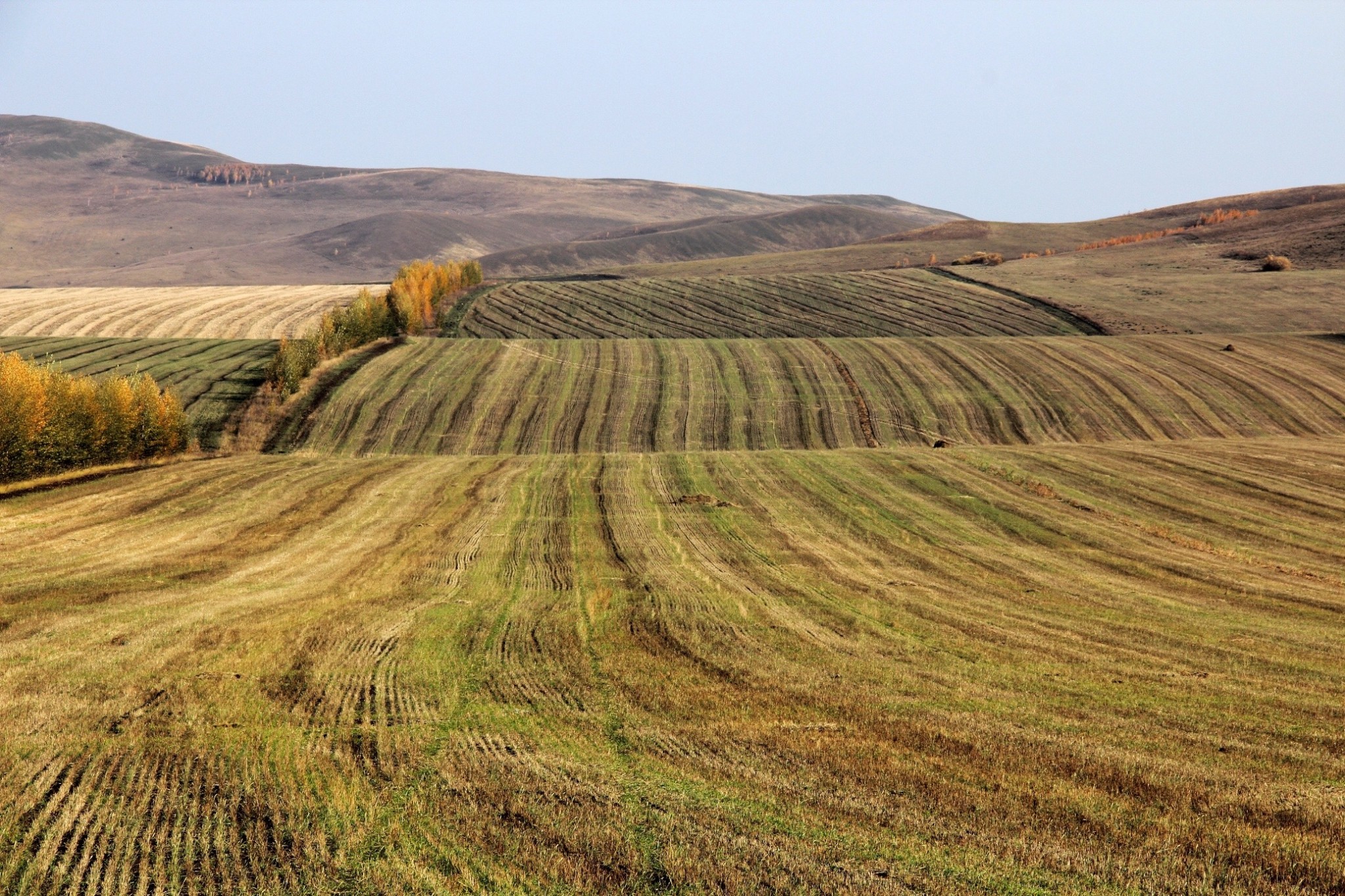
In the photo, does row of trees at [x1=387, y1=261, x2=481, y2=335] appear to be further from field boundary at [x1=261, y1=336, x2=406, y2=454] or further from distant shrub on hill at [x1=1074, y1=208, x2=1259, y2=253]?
distant shrub on hill at [x1=1074, y1=208, x2=1259, y2=253]

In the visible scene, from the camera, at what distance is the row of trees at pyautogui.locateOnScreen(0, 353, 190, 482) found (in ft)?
121

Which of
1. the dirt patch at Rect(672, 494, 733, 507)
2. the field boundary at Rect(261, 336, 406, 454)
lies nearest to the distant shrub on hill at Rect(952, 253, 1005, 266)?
the field boundary at Rect(261, 336, 406, 454)

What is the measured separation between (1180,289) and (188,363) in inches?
3018

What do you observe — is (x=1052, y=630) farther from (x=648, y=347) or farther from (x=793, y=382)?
(x=648, y=347)

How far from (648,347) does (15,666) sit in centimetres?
5277

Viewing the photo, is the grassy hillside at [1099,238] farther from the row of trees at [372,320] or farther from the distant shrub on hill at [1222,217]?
the row of trees at [372,320]

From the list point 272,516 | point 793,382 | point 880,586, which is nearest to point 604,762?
point 880,586

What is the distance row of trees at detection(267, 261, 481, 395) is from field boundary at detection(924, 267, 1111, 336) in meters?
49.1

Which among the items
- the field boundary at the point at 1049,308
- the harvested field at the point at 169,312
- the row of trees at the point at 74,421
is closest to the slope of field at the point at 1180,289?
the field boundary at the point at 1049,308

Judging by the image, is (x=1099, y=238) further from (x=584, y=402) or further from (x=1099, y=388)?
(x=584, y=402)

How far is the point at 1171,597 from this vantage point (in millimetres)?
23703

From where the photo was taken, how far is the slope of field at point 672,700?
10.4 meters

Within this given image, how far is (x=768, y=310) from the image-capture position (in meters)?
84.9

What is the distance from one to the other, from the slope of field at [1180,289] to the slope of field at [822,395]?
26.2 feet
